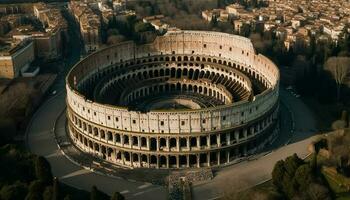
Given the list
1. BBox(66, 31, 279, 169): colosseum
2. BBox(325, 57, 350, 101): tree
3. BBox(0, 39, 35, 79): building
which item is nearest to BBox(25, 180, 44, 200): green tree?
BBox(66, 31, 279, 169): colosseum

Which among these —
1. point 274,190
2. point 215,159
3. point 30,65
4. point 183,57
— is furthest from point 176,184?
point 30,65

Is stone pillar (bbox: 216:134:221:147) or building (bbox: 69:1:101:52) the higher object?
building (bbox: 69:1:101:52)

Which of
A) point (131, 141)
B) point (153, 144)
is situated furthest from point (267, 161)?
point (131, 141)

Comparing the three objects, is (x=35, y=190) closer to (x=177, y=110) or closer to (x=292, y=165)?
(x=177, y=110)

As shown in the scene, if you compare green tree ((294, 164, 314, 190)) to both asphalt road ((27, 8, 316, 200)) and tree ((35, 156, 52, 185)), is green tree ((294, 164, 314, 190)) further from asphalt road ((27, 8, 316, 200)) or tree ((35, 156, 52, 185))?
tree ((35, 156, 52, 185))

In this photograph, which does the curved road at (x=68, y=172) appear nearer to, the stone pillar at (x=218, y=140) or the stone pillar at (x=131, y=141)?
the stone pillar at (x=131, y=141)

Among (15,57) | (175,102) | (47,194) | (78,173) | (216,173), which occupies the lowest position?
(78,173)
